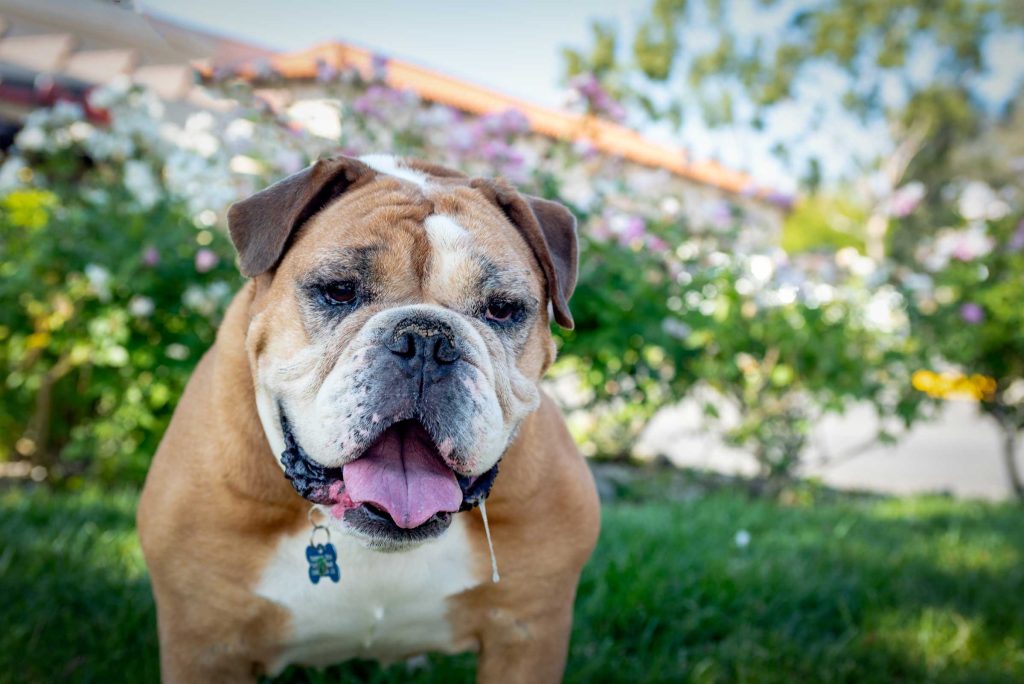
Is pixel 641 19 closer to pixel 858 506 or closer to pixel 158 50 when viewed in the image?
pixel 858 506

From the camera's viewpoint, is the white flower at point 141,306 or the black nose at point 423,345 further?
the white flower at point 141,306

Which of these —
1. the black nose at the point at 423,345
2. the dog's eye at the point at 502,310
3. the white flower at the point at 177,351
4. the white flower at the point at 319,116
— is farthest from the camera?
the white flower at the point at 177,351

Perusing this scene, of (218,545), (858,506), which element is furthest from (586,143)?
(218,545)

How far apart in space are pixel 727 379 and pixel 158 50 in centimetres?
393

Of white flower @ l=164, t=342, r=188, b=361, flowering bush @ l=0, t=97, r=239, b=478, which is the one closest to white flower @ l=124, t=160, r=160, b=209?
flowering bush @ l=0, t=97, r=239, b=478

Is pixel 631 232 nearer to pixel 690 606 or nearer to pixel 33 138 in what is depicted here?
pixel 690 606

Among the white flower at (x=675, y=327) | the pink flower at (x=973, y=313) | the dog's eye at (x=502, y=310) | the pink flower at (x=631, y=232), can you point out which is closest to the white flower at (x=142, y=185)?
the pink flower at (x=631, y=232)

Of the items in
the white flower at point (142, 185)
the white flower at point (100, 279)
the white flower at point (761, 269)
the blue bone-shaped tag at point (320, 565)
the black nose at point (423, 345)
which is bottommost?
the white flower at point (100, 279)

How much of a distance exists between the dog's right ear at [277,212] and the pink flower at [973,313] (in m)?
5.80

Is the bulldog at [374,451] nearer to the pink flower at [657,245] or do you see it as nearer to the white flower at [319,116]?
the white flower at [319,116]

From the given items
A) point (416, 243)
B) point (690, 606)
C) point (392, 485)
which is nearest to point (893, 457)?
point (690, 606)

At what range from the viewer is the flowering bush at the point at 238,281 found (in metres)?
4.55

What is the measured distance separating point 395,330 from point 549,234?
2.23 feet

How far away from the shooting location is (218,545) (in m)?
2.09
